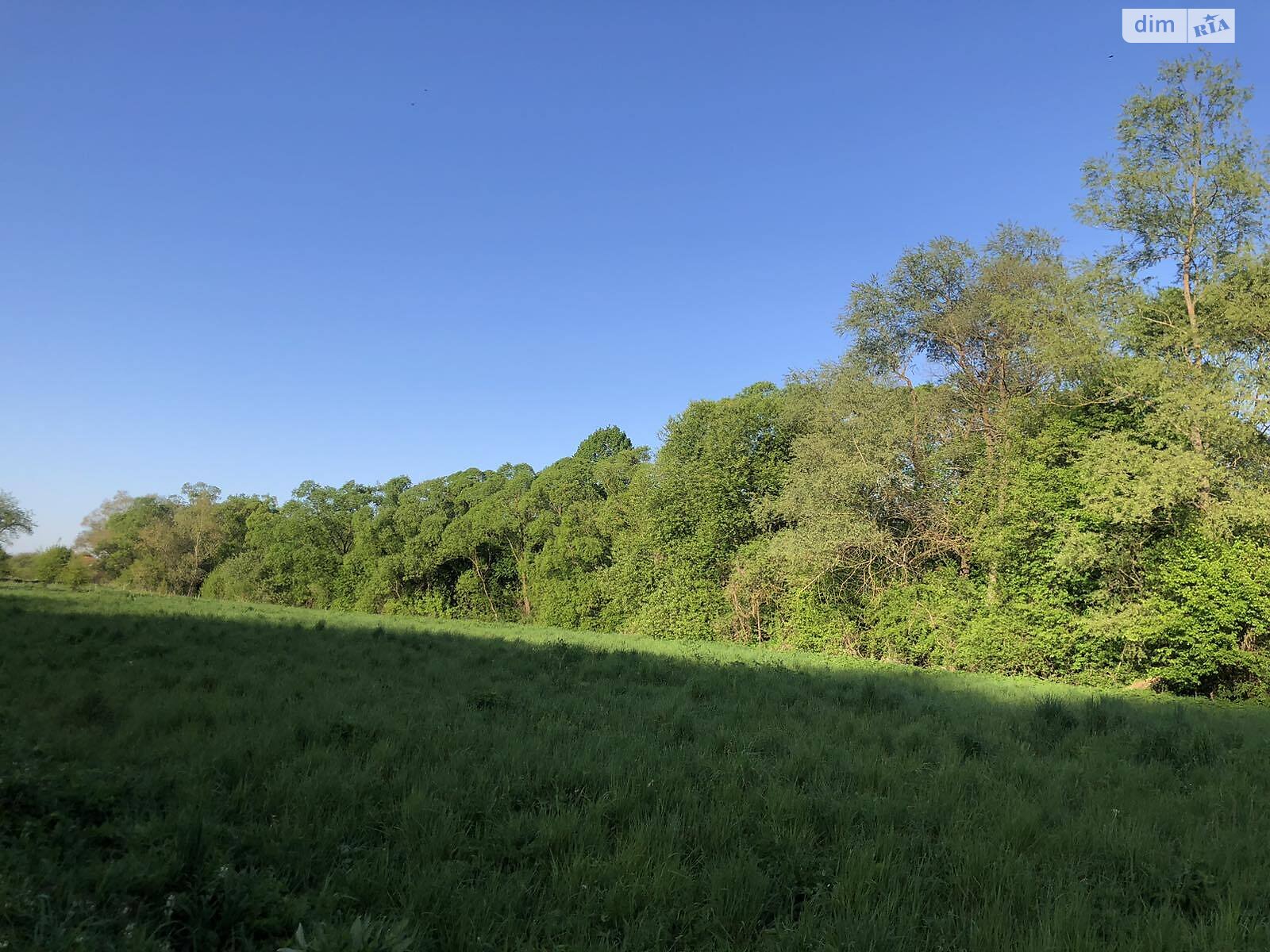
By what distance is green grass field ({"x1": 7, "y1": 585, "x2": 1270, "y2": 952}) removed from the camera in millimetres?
3102

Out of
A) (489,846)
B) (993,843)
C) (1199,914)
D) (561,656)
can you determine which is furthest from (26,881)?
(561,656)

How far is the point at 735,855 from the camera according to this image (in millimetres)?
3865

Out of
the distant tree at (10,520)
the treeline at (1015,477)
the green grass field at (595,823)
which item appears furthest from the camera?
the distant tree at (10,520)

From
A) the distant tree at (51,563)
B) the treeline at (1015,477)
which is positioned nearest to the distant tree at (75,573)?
the distant tree at (51,563)

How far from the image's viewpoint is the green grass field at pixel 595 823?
3.10m

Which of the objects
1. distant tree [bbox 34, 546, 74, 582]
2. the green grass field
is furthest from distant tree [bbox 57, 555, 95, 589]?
the green grass field

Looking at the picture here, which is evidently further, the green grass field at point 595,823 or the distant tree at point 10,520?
the distant tree at point 10,520

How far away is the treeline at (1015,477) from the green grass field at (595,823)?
11068mm

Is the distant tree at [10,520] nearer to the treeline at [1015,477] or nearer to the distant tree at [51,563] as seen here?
the distant tree at [51,563]

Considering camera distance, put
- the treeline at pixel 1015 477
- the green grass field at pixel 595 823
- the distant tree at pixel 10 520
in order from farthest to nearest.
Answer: the distant tree at pixel 10 520
the treeline at pixel 1015 477
the green grass field at pixel 595 823

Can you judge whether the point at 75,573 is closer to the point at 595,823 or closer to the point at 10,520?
the point at 10,520

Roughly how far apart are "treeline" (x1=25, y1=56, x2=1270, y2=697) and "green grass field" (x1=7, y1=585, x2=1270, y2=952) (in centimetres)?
1107

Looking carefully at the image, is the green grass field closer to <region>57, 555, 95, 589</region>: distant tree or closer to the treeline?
the treeline

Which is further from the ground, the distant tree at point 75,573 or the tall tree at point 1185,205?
the tall tree at point 1185,205
